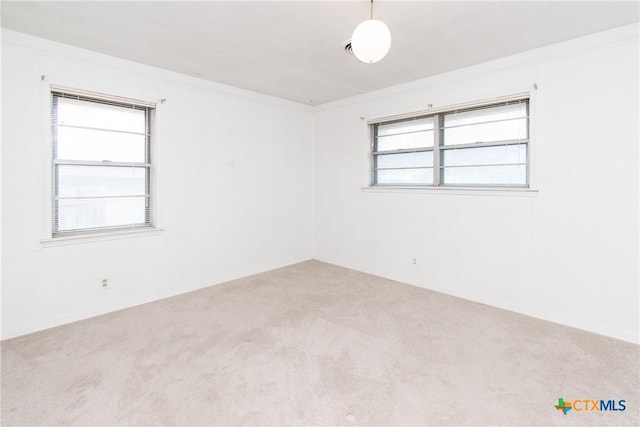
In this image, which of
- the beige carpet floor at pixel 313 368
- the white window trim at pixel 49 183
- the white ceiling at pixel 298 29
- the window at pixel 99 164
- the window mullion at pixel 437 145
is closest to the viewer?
the beige carpet floor at pixel 313 368

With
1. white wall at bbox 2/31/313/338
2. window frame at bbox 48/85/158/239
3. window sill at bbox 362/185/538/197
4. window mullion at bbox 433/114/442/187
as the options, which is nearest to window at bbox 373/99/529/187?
window mullion at bbox 433/114/442/187

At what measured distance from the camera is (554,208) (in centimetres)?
296

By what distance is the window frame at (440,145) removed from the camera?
3184 millimetres

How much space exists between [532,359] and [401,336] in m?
0.92

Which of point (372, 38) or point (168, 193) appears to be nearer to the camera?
point (372, 38)

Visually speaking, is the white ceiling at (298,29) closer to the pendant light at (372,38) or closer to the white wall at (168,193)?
the white wall at (168,193)

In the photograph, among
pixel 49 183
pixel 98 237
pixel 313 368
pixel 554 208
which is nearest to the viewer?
pixel 313 368

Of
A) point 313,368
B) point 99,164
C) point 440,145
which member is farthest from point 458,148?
point 99,164

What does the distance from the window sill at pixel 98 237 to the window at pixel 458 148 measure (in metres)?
2.90

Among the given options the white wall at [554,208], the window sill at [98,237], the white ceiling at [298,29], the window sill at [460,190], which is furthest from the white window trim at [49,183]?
the white wall at [554,208]

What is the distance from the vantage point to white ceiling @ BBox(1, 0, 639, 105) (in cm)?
229

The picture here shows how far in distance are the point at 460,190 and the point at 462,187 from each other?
10cm

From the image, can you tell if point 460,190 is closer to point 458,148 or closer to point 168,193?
point 458,148

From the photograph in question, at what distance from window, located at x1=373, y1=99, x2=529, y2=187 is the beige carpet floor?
4.71ft
